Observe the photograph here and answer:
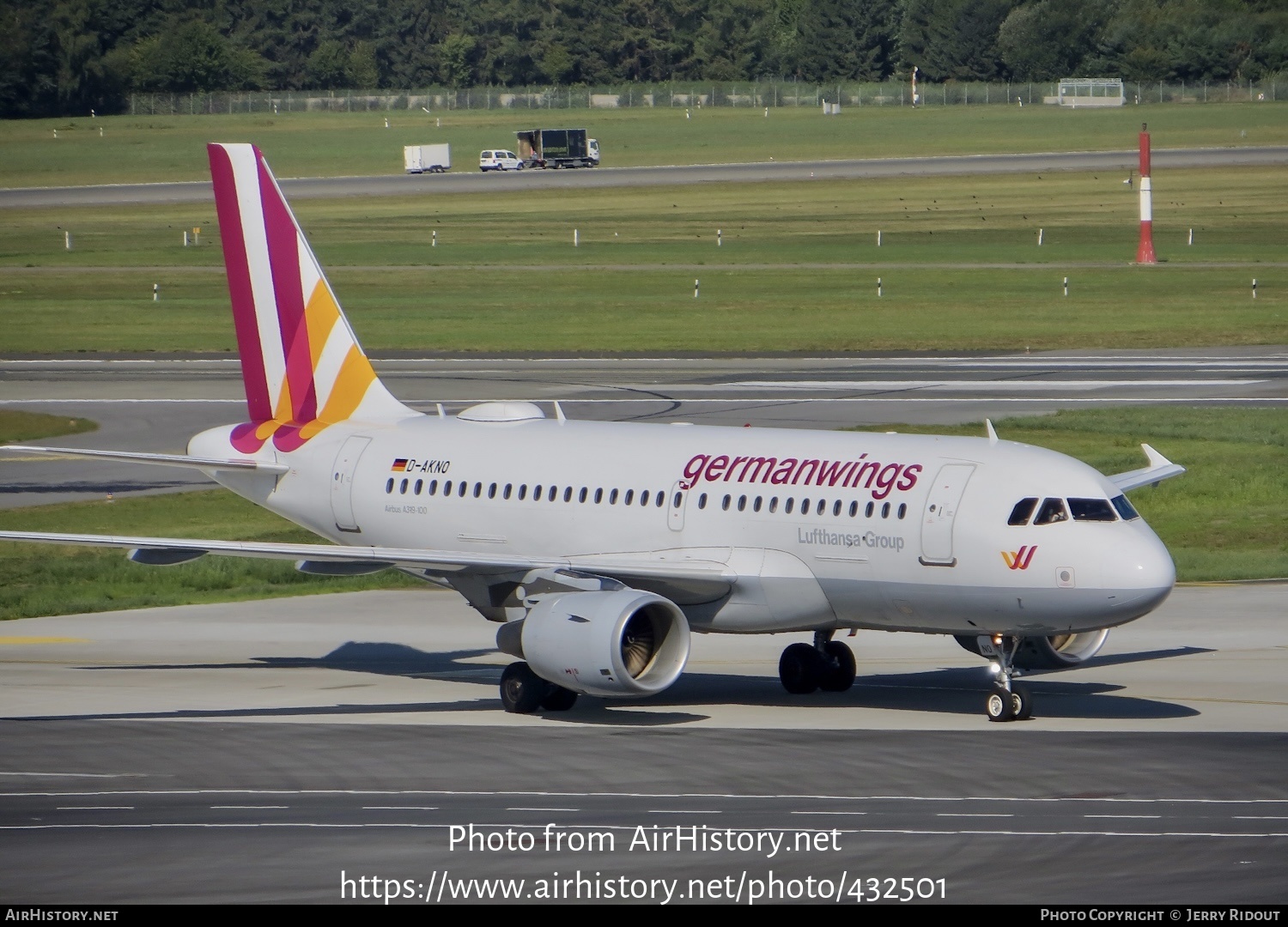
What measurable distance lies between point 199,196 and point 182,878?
5982 inches

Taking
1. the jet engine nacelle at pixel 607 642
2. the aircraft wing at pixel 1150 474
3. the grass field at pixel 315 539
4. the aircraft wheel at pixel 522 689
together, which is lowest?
the grass field at pixel 315 539

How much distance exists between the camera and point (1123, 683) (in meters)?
31.8

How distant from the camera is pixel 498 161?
613 ft

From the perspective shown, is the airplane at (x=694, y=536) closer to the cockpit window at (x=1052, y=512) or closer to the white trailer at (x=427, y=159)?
the cockpit window at (x=1052, y=512)

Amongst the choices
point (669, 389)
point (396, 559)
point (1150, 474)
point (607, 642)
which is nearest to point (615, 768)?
point (607, 642)

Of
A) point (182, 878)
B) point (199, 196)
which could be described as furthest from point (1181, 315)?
point (199, 196)

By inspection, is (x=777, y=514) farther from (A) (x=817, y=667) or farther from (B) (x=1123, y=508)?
(B) (x=1123, y=508)

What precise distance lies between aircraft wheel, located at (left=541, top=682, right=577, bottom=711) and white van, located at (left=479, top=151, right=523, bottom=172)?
526 ft

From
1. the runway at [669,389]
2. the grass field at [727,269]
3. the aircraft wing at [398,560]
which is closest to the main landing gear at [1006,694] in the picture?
the aircraft wing at [398,560]

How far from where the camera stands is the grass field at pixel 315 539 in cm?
4156

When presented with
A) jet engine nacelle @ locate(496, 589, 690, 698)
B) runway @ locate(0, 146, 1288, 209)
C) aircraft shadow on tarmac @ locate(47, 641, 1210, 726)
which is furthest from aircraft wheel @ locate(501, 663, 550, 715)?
runway @ locate(0, 146, 1288, 209)

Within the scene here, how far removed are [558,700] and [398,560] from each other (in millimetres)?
3247

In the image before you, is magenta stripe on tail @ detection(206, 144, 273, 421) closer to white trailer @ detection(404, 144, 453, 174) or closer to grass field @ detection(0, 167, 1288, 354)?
grass field @ detection(0, 167, 1288, 354)

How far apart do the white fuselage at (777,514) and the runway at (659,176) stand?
425 ft
